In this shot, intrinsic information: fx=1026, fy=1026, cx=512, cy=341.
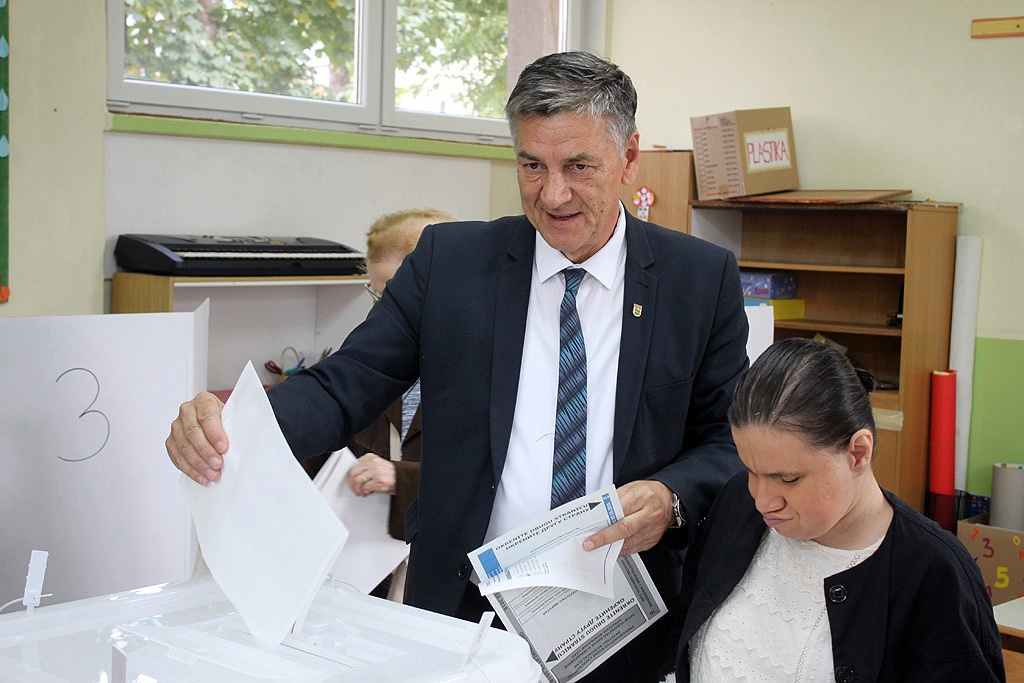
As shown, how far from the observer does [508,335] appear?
4.80ft

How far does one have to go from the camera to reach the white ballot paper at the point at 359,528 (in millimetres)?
1764

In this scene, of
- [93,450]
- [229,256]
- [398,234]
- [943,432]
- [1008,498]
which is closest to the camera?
[93,450]

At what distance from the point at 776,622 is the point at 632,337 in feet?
1.42

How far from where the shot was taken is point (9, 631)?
1.02 meters

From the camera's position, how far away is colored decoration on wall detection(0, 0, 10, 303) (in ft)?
9.96

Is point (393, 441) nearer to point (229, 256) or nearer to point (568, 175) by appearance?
point (568, 175)

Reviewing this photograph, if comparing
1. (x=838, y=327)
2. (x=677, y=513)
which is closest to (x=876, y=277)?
(x=838, y=327)

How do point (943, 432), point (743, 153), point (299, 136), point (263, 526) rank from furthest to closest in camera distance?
point (743, 153)
point (943, 432)
point (299, 136)
point (263, 526)

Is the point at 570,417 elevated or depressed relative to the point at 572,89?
depressed

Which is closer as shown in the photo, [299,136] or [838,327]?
[299,136]

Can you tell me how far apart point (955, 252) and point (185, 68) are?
10.8ft

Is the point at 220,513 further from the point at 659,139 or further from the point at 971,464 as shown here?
the point at 659,139

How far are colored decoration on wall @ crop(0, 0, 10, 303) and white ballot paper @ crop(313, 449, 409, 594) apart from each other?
5.93 ft

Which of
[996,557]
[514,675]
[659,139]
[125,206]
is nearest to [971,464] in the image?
[996,557]
